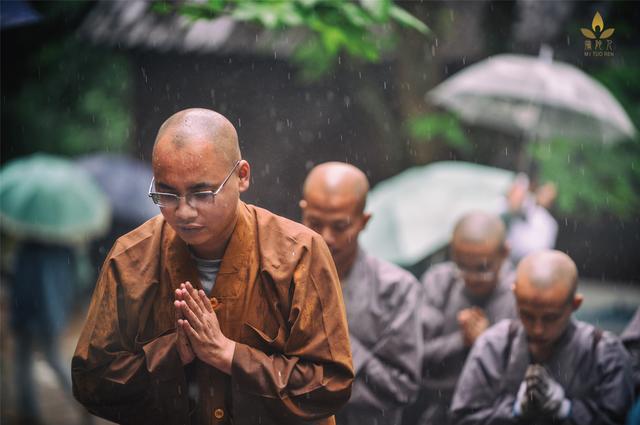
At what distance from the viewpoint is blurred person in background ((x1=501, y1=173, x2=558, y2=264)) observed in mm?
6449

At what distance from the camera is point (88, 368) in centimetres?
267

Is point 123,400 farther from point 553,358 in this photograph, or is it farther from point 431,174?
point 431,174

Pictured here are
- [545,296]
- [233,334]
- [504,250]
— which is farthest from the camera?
[504,250]

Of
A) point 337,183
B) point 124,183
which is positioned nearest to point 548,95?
point 337,183

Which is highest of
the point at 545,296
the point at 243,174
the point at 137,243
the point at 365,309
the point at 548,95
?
the point at 548,95

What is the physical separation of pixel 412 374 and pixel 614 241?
23.7 feet

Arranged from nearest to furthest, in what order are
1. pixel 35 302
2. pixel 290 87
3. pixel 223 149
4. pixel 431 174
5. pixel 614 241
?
pixel 223 149, pixel 35 302, pixel 431 174, pixel 290 87, pixel 614 241

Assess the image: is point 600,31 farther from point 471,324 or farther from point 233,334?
point 233,334

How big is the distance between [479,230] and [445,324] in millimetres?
592

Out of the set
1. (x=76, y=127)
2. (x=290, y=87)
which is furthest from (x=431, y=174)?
(x=76, y=127)

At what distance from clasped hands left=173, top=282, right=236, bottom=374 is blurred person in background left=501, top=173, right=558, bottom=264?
4.32 m

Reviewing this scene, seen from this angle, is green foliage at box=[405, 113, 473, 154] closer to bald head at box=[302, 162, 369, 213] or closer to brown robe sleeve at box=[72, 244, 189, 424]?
bald head at box=[302, 162, 369, 213]

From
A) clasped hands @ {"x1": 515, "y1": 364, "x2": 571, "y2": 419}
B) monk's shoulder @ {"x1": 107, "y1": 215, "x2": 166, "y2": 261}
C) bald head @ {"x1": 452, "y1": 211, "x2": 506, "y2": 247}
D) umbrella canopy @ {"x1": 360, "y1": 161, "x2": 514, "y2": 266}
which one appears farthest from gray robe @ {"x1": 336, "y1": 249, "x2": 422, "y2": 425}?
umbrella canopy @ {"x1": 360, "y1": 161, "x2": 514, "y2": 266}

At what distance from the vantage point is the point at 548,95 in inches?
229
